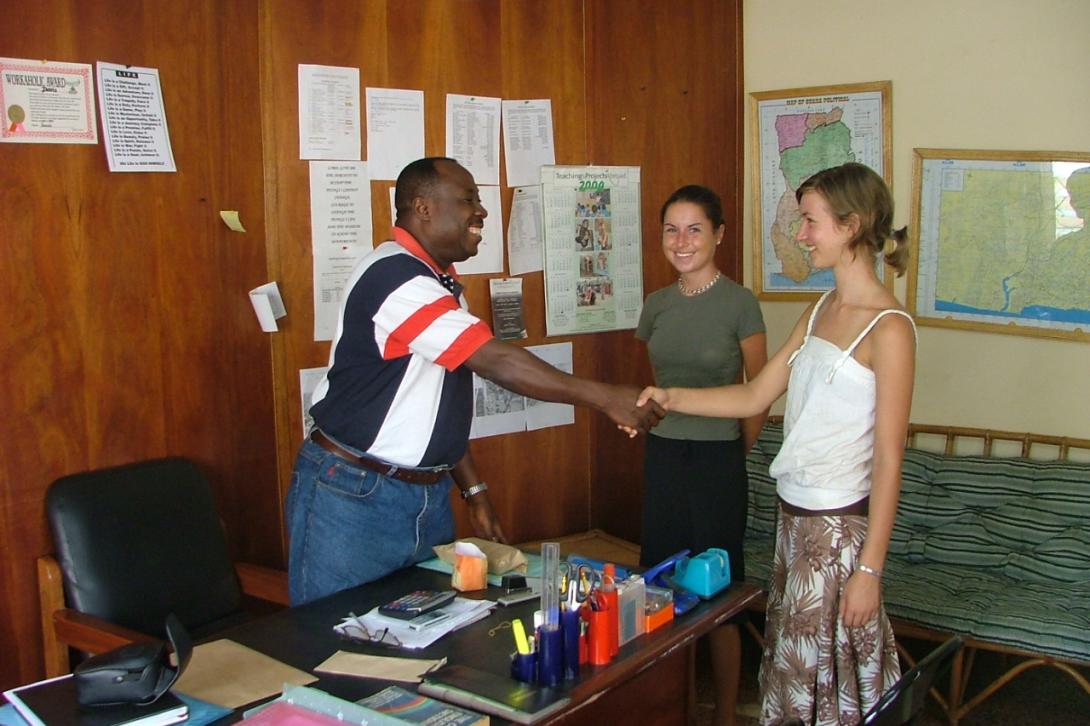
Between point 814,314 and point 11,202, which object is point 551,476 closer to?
point 814,314

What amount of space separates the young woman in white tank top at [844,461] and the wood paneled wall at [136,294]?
1760mm

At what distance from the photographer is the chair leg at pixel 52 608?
2.65 metres

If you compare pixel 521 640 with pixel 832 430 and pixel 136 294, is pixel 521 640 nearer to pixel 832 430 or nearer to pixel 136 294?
pixel 832 430

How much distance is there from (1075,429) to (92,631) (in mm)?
3379

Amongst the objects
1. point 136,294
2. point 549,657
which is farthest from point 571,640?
point 136,294

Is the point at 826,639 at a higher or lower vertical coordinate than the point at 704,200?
lower

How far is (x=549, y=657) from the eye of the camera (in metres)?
1.77

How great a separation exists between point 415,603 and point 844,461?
100 cm

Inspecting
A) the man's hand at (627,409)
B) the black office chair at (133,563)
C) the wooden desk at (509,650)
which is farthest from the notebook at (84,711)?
the man's hand at (627,409)

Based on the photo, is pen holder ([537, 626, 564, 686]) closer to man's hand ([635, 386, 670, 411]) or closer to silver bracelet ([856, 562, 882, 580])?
silver bracelet ([856, 562, 882, 580])

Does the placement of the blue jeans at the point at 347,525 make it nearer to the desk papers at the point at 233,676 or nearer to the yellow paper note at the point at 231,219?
the desk papers at the point at 233,676

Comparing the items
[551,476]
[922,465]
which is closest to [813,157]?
[922,465]

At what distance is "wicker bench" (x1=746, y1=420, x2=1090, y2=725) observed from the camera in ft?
10.6

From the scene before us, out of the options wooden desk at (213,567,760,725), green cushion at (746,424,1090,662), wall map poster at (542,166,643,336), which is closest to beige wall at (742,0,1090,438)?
green cushion at (746,424,1090,662)
